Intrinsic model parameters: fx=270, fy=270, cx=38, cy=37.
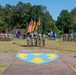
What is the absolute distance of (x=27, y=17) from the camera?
99.4 metres

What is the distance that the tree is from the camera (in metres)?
103

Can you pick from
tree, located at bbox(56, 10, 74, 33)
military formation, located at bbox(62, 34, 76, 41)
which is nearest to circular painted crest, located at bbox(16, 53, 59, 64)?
military formation, located at bbox(62, 34, 76, 41)

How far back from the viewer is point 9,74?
10.1 m

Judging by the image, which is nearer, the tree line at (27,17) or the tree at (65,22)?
the tree line at (27,17)

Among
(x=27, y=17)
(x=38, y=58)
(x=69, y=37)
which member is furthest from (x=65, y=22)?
(x=38, y=58)

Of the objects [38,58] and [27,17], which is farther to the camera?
[27,17]

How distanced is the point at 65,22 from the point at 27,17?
57.1ft

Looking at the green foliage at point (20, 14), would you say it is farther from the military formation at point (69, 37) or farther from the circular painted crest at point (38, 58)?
the circular painted crest at point (38, 58)

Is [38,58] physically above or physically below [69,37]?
below

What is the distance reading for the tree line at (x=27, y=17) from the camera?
100m

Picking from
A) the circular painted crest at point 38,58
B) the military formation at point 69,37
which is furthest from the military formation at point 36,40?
the military formation at point 69,37

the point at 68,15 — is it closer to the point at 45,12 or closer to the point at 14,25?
the point at 45,12

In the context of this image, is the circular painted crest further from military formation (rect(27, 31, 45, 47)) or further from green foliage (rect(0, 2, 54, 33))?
green foliage (rect(0, 2, 54, 33))

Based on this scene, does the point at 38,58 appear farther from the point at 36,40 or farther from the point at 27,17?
the point at 27,17
